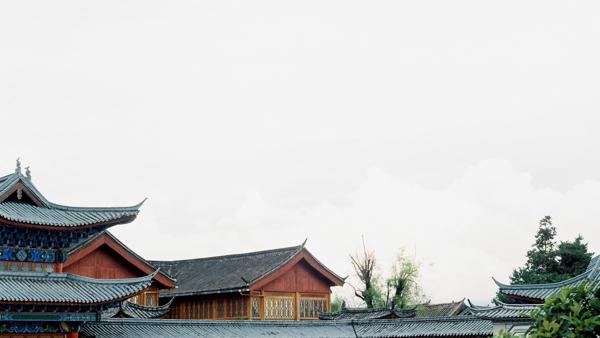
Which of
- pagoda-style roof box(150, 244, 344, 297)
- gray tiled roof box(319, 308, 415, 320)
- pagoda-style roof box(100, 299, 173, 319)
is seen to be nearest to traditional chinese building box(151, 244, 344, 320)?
pagoda-style roof box(150, 244, 344, 297)

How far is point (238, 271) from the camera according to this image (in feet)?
131

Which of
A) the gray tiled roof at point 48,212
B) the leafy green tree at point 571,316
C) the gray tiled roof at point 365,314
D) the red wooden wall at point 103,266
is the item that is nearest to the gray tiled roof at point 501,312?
the gray tiled roof at point 365,314

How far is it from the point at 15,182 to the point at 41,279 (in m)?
2.70

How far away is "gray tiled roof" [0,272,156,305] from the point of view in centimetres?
2014

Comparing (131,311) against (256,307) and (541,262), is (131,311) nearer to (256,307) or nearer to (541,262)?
(256,307)

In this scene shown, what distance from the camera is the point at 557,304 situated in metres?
7.90

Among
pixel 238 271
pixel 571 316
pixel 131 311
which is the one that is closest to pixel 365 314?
pixel 238 271

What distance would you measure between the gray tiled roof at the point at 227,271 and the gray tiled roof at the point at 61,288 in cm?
1394

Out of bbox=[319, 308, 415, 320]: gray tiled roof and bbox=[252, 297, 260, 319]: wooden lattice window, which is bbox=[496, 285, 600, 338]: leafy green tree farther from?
bbox=[252, 297, 260, 319]: wooden lattice window

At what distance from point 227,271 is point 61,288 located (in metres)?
19.3

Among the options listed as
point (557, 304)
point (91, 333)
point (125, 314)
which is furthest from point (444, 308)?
point (557, 304)

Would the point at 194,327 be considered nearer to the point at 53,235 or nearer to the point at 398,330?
the point at 53,235

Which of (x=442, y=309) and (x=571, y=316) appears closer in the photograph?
(x=571, y=316)

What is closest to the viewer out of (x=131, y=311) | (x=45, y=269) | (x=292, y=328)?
(x=45, y=269)
